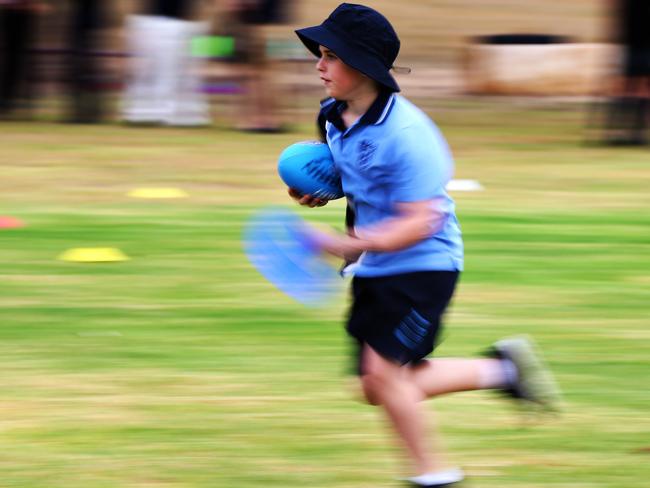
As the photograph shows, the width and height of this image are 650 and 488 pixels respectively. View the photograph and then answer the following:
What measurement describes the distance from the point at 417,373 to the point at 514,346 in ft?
1.42

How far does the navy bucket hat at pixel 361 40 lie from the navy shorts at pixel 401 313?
1.93ft

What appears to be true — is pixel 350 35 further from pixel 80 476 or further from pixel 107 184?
pixel 107 184

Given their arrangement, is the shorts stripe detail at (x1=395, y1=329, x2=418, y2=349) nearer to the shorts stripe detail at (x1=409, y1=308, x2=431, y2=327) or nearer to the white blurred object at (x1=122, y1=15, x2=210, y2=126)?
the shorts stripe detail at (x1=409, y1=308, x2=431, y2=327)

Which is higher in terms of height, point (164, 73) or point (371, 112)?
point (371, 112)

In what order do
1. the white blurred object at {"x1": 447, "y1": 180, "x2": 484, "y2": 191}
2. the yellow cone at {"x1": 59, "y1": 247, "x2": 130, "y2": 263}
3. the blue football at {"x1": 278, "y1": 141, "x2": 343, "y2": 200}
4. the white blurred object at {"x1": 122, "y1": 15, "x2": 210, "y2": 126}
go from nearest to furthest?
1. the blue football at {"x1": 278, "y1": 141, "x2": 343, "y2": 200}
2. the yellow cone at {"x1": 59, "y1": 247, "x2": 130, "y2": 263}
3. the white blurred object at {"x1": 447, "y1": 180, "x2": 484, "y2": 191}
4. the white blurred object at {"x1": 122, "y1": 15, "x2": 210, "y2": 126}

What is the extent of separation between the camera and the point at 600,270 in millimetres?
7574

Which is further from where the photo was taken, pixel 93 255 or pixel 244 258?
pixel 244 258

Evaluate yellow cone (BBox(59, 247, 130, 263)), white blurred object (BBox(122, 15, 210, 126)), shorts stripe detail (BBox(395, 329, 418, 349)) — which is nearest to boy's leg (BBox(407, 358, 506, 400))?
shorts stripe detail (BBox(395, 329, 418, 349))

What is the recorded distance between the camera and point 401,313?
13.7 feet

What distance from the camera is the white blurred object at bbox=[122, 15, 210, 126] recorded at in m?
13.0

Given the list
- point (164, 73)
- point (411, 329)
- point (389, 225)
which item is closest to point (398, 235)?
point (389, 225)

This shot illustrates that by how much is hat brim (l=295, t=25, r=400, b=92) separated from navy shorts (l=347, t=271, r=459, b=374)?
586 mm

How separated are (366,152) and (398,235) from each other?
0.28 meters

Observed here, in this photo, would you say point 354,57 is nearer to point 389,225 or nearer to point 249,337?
point 389,225
